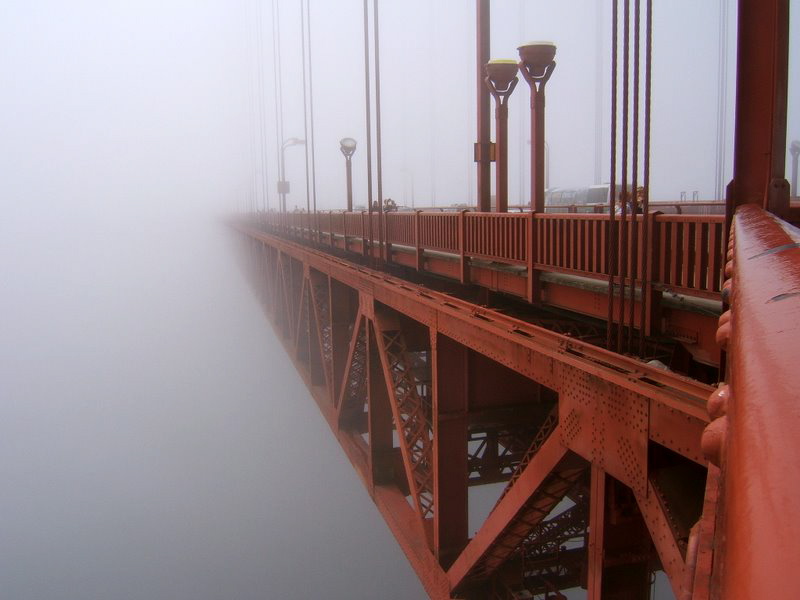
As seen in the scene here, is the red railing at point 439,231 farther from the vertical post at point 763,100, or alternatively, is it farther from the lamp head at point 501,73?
the vertical post at point 763,100

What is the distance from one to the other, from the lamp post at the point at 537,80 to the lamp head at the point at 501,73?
0.89m

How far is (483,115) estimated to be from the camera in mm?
8844

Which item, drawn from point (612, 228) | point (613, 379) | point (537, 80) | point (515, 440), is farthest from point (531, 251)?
point (515, 440)

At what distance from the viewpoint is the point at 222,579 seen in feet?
79.7

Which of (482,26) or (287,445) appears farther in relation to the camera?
(287,445)

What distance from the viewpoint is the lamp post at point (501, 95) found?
23.6 ft

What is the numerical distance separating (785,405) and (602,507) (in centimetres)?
318

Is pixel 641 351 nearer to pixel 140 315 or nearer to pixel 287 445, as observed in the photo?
pixel 287 445

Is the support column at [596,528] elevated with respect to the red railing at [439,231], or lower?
lower

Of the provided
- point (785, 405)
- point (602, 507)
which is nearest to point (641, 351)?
point (602, 507)

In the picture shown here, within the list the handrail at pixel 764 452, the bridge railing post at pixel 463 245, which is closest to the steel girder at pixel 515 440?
the handrail at pixel 764 452

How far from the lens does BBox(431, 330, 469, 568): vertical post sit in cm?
612

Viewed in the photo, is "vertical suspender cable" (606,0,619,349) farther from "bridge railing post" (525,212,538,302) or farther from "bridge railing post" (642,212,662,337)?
"bridge railing post" (525,212,538,302)

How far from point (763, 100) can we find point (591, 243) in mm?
2108
